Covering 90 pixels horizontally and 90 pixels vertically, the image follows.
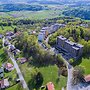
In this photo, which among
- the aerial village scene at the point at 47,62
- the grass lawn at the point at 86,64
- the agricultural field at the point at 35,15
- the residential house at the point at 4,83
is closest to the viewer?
the aerial village scene at the point at 47,62

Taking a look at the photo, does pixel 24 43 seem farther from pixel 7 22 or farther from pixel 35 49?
pixel 7 22

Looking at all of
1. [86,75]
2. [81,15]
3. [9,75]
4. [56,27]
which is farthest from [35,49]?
[81,15]

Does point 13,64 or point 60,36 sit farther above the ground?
point 60,36

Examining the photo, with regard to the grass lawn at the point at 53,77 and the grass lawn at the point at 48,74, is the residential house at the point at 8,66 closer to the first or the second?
the grass lawn at the point at 48,74

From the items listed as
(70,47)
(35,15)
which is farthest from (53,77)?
(35,15)

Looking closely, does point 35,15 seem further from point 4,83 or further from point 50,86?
point 50,86

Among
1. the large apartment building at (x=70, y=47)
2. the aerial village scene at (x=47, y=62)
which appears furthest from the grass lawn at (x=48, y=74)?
the large apartment building at (x=70, y=47)

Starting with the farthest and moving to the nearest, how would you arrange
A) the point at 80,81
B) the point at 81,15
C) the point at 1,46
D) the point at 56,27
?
the point at 81,15
the point at 56,27
the point at 1,46
the point at 80,81

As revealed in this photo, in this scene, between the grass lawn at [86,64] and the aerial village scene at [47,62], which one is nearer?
the aerial village scene at [47,62]
